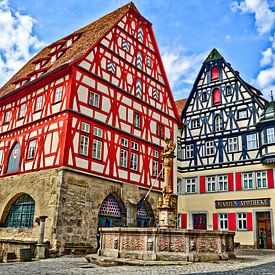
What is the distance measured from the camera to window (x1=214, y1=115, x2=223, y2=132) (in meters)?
26.1

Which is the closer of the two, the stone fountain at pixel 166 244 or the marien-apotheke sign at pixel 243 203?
the stone fountain at pixel 166 244

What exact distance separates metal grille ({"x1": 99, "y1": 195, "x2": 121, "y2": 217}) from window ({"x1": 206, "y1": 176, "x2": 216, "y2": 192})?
8.55 meters

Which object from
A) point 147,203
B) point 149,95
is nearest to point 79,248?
point 147,203

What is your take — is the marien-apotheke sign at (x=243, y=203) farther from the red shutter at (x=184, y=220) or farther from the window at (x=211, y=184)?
the red shutter at (x=184, y=220)

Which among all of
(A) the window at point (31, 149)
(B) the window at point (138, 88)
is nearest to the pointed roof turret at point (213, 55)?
(B) the window at point (138, 88)

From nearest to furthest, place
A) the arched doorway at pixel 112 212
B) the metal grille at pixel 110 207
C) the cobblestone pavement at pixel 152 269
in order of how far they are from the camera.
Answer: the cobblestone pavement at pixel 152 269 < the arched doorway at pixel 112 212 < the metal grille at pixel 110 207

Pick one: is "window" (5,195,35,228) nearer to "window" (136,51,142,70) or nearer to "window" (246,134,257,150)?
"window" (136,51,142,70)

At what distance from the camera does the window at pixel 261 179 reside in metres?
22.8

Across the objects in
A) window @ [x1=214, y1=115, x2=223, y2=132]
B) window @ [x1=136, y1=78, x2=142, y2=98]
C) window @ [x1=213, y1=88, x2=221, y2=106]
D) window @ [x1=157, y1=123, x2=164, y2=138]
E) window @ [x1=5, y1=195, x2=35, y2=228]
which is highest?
window @ [x1=213, y1=88, x2=221, y2=106]

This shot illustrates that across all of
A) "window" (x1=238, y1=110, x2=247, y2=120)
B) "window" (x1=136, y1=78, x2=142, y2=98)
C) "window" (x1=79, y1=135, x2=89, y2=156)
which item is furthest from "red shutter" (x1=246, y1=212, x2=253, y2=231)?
"window" (x1=79, y1=135, x2=89, y2=156)

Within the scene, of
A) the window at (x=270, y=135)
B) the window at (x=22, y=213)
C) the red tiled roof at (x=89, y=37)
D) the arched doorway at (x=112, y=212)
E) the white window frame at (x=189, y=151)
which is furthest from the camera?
the white window frame at (x=189, y=151)

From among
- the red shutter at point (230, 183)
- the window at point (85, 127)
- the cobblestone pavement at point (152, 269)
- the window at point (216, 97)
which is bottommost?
the cobblestone pavement at point (152, 269)

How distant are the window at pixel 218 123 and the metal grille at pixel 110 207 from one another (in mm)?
10757

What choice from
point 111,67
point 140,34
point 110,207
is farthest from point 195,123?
point 110,207
